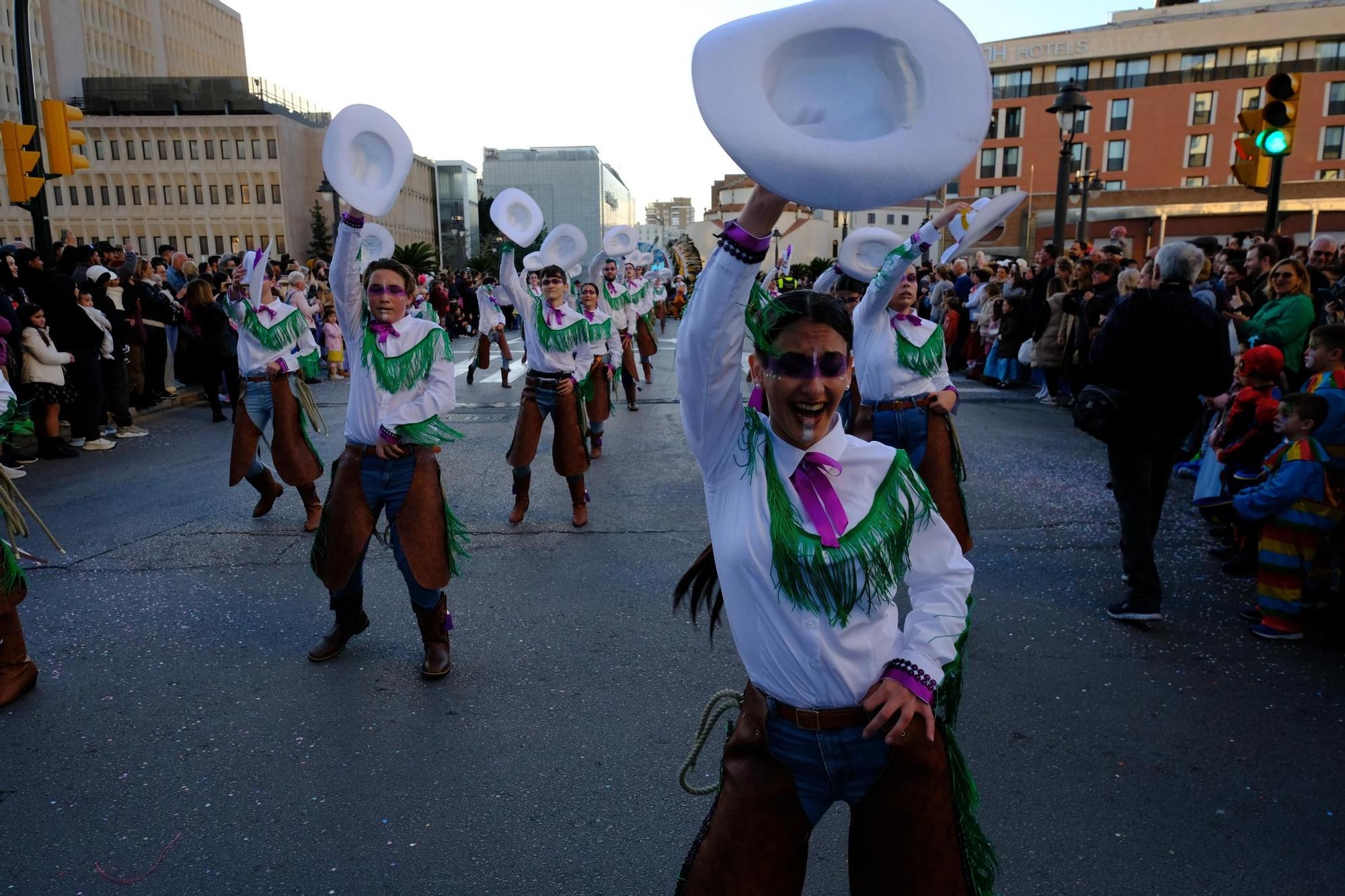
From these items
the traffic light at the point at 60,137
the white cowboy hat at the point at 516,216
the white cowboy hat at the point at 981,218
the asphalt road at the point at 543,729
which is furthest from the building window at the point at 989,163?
the white cowboy hat at the point at 981,218

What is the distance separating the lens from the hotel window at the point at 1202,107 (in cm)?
5966

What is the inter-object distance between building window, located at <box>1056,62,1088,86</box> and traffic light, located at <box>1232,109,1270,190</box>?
63.0m

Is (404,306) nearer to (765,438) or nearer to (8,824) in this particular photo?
(8,824)

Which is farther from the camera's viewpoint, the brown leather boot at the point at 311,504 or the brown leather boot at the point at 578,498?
the brown leather boot at the point at 578,498

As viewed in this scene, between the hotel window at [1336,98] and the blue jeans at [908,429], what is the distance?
6950 centimetres

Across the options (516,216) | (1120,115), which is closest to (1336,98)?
(1120,115)

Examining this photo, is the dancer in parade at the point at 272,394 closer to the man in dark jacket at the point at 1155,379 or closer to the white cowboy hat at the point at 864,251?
the white cowboy hat at the point at 864,251

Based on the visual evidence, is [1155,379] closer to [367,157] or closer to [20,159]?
[367,157]

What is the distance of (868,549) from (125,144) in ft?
278

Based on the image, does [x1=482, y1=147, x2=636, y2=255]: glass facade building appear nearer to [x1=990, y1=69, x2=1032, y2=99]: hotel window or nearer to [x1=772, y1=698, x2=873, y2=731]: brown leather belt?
[x1=990, y1=69, x2=1032, y2=99]: hotel window

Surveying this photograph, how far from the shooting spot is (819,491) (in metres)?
1.97

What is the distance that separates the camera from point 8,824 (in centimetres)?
307

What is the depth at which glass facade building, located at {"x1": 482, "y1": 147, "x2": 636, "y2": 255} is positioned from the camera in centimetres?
12788

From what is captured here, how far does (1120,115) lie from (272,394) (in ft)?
225
